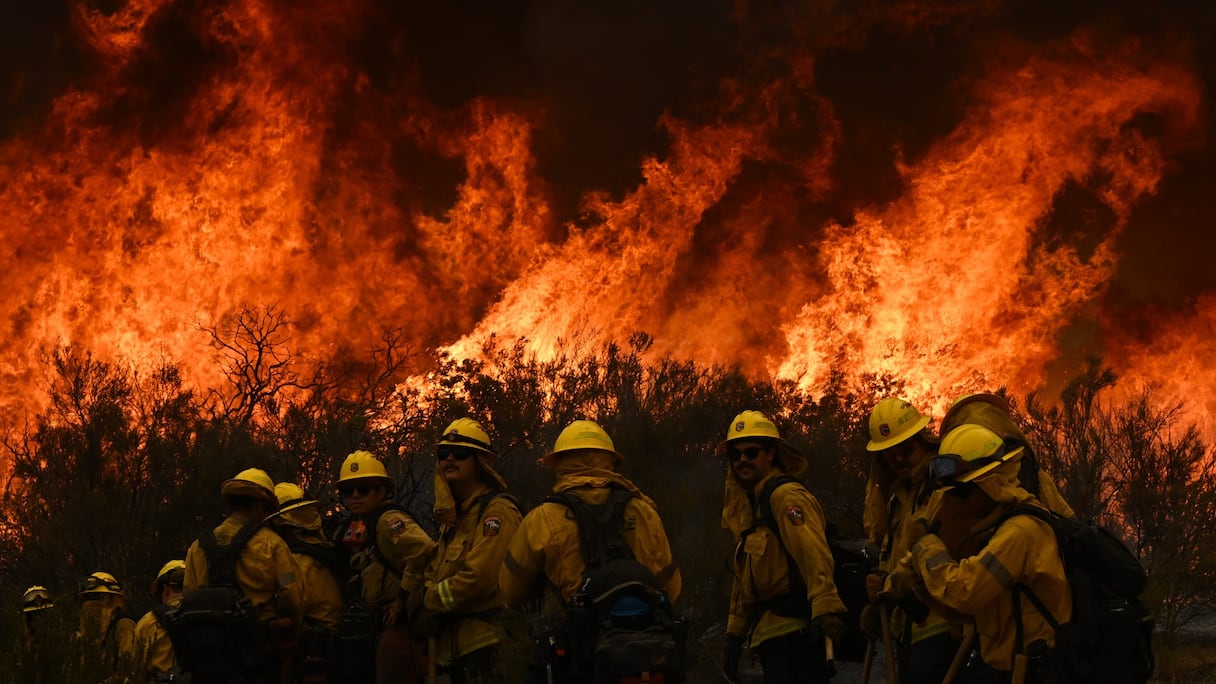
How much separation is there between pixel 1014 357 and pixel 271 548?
25.3 meters

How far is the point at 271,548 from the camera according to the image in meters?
8.10

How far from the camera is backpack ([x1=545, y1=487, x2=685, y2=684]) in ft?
19.5

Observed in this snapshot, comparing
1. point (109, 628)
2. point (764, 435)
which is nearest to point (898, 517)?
point (764, 435)

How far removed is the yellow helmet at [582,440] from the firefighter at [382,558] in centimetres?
136

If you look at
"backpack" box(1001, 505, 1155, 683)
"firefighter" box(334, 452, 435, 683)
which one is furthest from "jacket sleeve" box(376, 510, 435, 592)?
"backpack" box(1001, 505, 1155, 683)

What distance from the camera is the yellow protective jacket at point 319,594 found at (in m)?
8.45

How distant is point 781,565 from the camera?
714 cm

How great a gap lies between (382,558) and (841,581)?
2805mm

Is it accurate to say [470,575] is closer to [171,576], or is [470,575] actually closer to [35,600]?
[171,576]

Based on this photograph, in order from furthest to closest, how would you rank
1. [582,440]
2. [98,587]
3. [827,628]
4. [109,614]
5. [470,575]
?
[98,587] < [109,614] < [470,575] < [582,440] < [827,628]

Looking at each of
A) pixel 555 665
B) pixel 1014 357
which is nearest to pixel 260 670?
pixel 555 665

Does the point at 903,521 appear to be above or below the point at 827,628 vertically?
above

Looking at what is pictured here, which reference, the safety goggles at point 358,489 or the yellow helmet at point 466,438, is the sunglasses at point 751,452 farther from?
the safety goggles at point 358,489

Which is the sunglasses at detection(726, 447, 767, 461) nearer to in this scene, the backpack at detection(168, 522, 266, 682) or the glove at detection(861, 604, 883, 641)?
the glove at detection(861, 604, 883, 641)
